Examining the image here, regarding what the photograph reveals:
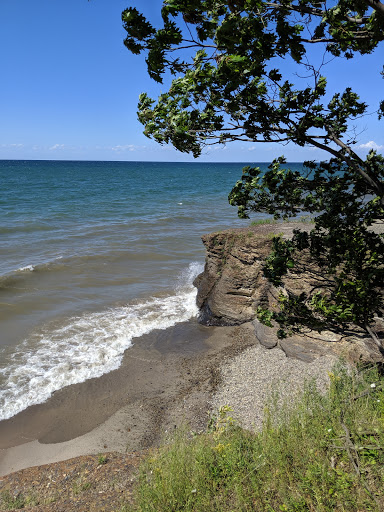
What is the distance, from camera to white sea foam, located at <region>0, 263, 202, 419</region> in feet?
30.7

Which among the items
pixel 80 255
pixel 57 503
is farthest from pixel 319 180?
pixel 80 255

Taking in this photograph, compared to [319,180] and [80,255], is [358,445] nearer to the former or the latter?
[319,180]

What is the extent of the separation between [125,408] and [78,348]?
3064 millimetres

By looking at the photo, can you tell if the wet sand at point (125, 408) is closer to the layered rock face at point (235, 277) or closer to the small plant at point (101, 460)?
the small plant at point (101, 460)

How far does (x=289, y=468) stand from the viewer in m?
4.55

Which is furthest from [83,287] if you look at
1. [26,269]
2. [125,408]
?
[125,408]

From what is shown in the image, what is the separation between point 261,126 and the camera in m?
4.16

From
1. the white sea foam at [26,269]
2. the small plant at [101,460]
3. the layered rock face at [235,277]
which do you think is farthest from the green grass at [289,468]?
the white sea foam at [26,269]

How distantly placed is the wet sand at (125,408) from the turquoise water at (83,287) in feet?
1.58

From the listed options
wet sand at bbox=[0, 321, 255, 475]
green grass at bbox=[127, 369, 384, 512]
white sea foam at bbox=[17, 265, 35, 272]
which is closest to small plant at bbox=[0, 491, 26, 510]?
wet sand at bbox=[0, 321, 255, 475]

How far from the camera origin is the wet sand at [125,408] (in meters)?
7.65

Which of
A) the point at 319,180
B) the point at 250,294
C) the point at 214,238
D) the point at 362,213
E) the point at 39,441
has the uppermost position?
the point at 319,180

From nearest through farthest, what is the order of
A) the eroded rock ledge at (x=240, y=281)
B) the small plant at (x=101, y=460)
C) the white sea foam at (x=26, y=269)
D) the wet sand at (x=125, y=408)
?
the small plant at (x=101, y=460), the wet sand at (x=125, y=408), the eroded rock ledge at (x=240, y=281), the white sea foam at (x=26, y=269)

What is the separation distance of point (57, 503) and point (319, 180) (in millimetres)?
5694
